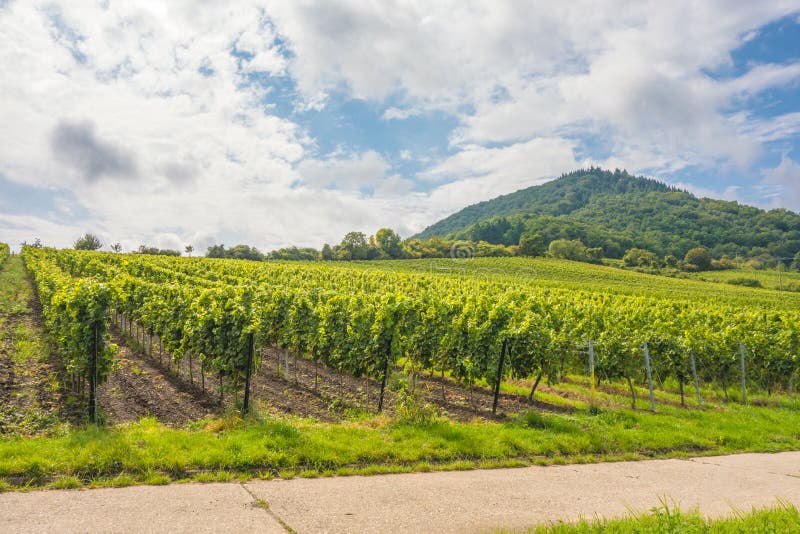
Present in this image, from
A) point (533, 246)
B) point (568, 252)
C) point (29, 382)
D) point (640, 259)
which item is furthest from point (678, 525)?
point (640, 259)

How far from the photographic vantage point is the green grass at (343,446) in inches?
242

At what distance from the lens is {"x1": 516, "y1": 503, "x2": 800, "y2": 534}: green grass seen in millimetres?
5027

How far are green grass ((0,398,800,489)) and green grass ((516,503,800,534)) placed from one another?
2419mm

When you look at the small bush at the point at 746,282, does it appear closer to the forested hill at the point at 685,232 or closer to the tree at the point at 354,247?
the forested hill at the point at 685,232

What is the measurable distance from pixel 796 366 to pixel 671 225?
16744 cm

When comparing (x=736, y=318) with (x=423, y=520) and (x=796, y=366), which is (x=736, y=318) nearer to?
(x=796, y=366)

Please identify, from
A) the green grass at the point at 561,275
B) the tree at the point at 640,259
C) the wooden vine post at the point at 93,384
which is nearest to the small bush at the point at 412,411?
the wooden vine post at the point at 93,384

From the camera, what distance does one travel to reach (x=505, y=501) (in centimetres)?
602

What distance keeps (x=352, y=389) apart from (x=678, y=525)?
10735mm

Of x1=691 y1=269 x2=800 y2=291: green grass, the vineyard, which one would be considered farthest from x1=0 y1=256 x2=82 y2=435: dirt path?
x1=691 y1=269 x2=800 y2=291: green grass

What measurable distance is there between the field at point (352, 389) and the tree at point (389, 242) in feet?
277

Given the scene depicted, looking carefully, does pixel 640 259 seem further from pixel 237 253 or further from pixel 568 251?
pixel 237 253

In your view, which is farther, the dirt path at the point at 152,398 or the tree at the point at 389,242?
the tree at the point at 389,242

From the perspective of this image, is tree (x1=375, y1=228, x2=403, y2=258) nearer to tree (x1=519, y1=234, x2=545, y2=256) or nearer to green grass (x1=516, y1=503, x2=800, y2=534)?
tree (x1=519, y1=234, x2=545, y2=256)
